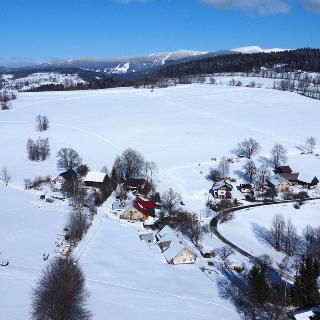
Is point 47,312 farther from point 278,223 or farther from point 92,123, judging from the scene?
point 92,123

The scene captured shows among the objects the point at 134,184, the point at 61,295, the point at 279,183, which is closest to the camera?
the point at 61,295

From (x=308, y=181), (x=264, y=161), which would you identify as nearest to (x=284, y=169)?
(x=308, y=181)

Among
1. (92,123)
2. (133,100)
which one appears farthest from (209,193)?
(133,100)

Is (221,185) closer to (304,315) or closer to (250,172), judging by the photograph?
(250,172)

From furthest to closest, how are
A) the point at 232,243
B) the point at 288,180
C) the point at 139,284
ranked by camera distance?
the point at 288,180 < the point at 232,243 < the point at 139,284

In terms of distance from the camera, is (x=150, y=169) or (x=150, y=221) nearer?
(x=150, y=221)

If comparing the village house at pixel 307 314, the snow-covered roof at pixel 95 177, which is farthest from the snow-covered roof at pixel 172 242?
the snow-covered roof at pixel 95 177
